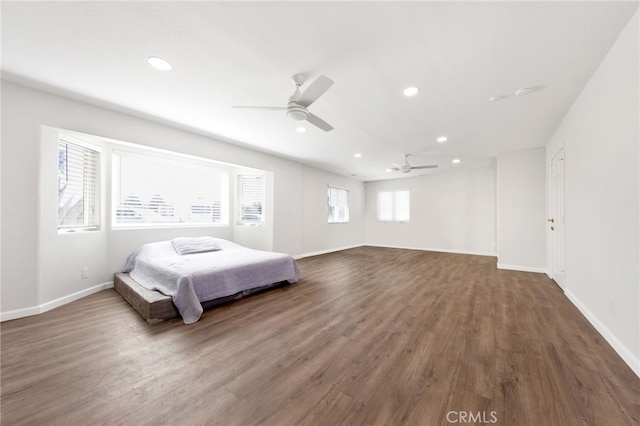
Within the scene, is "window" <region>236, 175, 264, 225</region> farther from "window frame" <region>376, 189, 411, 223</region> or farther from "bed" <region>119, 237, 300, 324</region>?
"window frame" <region>376, 189, 411, 223</region>

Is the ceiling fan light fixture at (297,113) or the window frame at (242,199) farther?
the window frame at (242,199)

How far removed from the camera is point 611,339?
76.6 inches

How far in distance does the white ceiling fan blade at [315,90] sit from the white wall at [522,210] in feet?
16.1

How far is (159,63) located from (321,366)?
9.96 feet

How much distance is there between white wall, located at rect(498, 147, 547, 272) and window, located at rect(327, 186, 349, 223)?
14.4ft

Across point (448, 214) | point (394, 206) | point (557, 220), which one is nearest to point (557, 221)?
point (557, 220)

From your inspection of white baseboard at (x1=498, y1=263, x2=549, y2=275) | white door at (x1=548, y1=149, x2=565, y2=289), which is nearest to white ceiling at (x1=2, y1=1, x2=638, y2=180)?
white door at (x1=548, y1=149, x2=565, y2=289)

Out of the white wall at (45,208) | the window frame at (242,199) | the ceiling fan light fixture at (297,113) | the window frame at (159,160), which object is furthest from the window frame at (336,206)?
the ceiling fan light fixture at (297,113)

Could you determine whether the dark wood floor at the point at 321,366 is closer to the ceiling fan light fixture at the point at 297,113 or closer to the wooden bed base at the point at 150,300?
the wooden bed base at the point at 150,300

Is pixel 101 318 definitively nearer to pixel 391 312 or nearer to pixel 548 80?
pixel 391 312

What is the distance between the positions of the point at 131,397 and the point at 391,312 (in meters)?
2.37

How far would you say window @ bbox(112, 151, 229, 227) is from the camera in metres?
3.85

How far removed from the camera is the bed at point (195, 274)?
2538 mm

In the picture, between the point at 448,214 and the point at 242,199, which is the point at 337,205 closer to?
the point at 242,199
